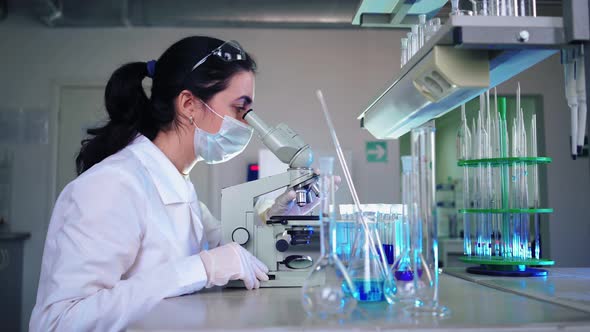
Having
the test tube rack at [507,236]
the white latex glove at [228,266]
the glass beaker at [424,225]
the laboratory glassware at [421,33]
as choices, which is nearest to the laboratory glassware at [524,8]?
the laboratory glassware at [421,33]

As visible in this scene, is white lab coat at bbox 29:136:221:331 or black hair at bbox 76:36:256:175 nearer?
white lab coat at bbox 29:136:221:331

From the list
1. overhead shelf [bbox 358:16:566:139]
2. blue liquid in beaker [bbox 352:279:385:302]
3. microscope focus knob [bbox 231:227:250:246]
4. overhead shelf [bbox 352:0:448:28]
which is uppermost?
overhead shelf [bbox 352:0:448:28]

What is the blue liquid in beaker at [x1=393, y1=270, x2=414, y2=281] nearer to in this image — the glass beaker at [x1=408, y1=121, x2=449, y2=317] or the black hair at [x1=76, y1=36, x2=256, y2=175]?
the glass beaker at [x1=408, y1=121, x2=449, y2=317]

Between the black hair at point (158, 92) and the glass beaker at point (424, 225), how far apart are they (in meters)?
0.91

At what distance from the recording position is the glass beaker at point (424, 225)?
0.93m

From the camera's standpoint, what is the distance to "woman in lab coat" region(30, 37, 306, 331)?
3.86 feet

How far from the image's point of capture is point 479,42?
3.21 feet

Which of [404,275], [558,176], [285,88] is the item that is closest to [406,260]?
[404,275]

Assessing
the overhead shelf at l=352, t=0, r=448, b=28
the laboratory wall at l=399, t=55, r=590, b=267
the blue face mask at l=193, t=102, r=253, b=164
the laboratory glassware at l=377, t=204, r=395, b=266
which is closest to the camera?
the laboratory glassware at l=377, t=204, r=395, b=266

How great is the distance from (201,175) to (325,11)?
1664mm

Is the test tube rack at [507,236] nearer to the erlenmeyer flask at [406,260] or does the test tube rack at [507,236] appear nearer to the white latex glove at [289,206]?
the white latex glove at [289,206]

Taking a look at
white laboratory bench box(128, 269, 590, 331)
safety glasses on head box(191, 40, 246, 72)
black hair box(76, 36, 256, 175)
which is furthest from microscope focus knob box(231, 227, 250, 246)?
safety glasses on head box(191, 40, 246, 72)

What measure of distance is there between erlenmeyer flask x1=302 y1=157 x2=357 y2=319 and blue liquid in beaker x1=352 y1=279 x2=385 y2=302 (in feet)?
0.21

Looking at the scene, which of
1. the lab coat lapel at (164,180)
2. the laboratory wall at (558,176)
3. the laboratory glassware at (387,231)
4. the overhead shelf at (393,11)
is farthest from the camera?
the laboratory wall at (558,176)
